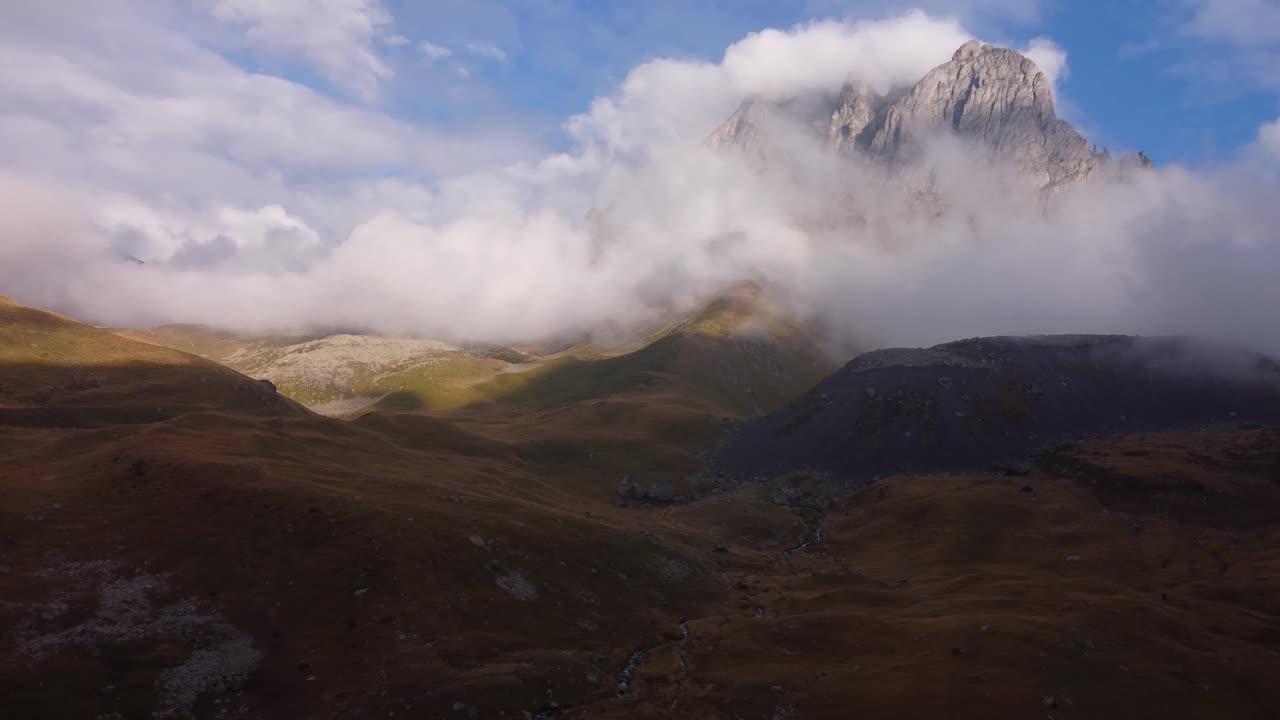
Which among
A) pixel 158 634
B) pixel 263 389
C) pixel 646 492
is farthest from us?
pixel 263 389

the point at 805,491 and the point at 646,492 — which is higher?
the point at 805,491

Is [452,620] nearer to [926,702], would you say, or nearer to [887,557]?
[926,702]

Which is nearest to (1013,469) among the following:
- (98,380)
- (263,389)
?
(263,389)

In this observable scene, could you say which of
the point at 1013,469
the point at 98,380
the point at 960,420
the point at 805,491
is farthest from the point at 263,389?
the point at 1013,469

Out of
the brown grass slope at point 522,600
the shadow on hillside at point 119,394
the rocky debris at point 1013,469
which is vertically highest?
the shadow on hillside at point 119,394

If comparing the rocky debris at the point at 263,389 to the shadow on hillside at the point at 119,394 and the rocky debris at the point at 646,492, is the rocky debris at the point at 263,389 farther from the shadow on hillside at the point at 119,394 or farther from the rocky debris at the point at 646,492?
the rocky debris at the point at 646,492

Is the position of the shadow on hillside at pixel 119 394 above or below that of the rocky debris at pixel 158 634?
above

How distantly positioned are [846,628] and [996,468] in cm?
10233

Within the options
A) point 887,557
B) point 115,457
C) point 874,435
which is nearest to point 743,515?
point 887,557

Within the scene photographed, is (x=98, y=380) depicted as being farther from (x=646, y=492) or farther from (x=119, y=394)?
(x=646, y=492)

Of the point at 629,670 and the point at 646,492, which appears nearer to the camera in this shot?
the point at 629,670

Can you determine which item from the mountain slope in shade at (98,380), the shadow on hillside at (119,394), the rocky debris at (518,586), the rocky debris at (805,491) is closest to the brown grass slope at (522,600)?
the rocky debris at (518,586)

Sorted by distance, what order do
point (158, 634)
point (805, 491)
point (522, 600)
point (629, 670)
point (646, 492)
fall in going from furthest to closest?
point (646, 492) < point (805, 491) < point (522, 600) < point (629, 670) < point (158, 634)

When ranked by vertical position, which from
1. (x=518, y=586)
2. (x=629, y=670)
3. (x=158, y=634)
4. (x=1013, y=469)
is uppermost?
(x=1013, y=469)
